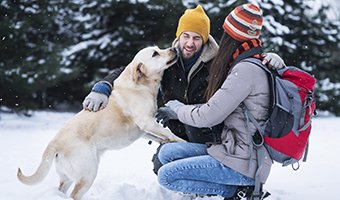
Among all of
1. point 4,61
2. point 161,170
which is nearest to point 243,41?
point 161,170

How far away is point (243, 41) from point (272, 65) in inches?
9.3

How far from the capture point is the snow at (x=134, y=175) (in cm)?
373

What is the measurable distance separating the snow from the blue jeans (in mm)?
845

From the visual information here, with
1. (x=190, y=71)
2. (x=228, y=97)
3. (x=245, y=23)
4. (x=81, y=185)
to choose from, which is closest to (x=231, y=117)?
(x=228, y=97)

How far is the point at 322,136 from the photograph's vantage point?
7.19m

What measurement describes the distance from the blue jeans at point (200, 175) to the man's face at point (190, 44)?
81 centimetres

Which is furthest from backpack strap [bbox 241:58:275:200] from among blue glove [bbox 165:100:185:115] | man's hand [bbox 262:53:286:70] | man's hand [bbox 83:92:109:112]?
man's hand [bbox 83:92:109:112]

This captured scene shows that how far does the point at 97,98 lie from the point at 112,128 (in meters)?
0.30

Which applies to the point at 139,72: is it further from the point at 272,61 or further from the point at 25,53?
the point at 25,53

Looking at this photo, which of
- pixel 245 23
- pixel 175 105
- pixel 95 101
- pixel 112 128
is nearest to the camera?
pixel 245 23

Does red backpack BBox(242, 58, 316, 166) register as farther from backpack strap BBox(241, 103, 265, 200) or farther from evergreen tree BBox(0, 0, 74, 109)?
evergreen tree BBox(0, 0, 74, 109)

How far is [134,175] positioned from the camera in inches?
174

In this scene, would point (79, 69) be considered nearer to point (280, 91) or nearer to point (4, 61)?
point (4, 61)

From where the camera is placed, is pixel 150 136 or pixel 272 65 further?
pixel 150 136
